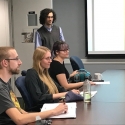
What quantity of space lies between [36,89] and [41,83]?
0.13m

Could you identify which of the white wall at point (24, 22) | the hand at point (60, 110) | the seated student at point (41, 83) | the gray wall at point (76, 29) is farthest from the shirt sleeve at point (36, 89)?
the gray wall at point (76, 29)

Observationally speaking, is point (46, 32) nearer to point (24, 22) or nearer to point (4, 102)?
point (24, 22)

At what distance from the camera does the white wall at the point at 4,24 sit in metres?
5.16

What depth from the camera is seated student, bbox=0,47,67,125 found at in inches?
73.0

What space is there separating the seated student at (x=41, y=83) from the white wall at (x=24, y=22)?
2837 millimetres

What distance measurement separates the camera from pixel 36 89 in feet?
8.20

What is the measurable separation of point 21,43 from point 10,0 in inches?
34.5

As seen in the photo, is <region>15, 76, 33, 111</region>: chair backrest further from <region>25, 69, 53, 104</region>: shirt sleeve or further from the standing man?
the standing man

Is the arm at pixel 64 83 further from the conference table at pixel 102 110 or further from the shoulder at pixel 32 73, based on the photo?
the shoulder at pixel 32 73

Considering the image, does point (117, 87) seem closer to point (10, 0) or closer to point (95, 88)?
point (95, 88)

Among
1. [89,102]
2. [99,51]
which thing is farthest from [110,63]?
[89,102]

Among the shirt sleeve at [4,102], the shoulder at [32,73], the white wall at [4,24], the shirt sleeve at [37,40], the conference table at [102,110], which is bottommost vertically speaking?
the conference table at [102,110]

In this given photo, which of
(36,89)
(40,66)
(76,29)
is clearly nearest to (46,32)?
(76,29)

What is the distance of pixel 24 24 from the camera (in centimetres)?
559
